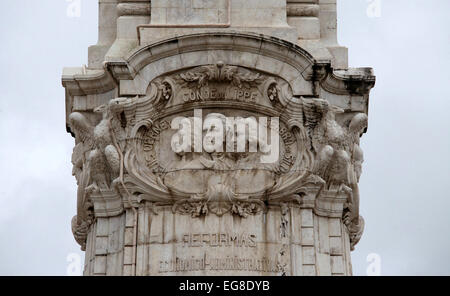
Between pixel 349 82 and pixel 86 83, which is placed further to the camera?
pixel 86 83

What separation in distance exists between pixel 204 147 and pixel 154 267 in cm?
267

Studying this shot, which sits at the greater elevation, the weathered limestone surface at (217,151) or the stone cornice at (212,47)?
the stone cornice at (212,47)

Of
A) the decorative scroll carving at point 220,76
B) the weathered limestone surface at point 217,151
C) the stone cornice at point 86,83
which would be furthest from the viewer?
the stone cornice at point 86,83

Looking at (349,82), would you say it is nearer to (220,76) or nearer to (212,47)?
(220,76)

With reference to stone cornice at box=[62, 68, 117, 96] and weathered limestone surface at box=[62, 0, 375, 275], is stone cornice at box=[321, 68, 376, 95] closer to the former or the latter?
weathered limestone surface at box=[62, 0, 375, 275]

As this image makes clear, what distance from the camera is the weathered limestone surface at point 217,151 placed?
38.2 metres

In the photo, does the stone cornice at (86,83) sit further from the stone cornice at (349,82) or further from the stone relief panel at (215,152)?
the stone cornice at (349,82)

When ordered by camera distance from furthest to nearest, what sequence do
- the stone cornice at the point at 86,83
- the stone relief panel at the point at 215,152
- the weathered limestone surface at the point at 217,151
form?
the stone cornice at the point at 86,83
the stone relief panel at the point at 215,152
the weathered limestone surface at the point at 217,151

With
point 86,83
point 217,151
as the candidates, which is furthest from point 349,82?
point 86,83

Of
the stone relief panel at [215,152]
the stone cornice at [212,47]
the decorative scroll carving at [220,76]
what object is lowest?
the stone relief panel at [215,152]

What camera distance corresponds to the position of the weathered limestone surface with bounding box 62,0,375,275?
38.2m

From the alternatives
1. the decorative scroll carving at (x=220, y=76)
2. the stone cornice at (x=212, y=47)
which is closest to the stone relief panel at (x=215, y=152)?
the decorative scroll carving at (x=220, y=76)

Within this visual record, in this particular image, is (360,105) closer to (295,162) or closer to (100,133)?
(295,162)

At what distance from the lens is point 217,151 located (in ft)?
128
